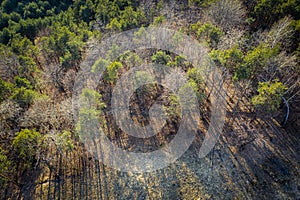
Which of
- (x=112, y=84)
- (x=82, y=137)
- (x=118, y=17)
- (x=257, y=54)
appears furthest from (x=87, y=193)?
(x=118, y=17)

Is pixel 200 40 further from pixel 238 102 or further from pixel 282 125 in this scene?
pixel 282 125

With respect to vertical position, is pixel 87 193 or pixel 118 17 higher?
pixel 118 17

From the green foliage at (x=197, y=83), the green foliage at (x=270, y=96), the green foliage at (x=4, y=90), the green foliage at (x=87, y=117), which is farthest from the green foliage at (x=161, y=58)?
the green foliage at (x=4, y=90)

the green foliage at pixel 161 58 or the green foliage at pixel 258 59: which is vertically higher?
the green foliage at pixel 258 59

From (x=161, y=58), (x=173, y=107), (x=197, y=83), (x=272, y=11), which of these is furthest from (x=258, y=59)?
(x=272, y=11)

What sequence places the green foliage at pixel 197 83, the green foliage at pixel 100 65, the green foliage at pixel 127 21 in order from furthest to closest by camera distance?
the green foliage at pixel 127 21 → the green foliage at pixel 100 65 → the green foliage at pixel 197 83

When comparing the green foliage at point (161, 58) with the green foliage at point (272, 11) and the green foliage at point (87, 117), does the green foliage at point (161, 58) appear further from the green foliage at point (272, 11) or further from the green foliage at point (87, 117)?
the green foliage at point (272, 11)
